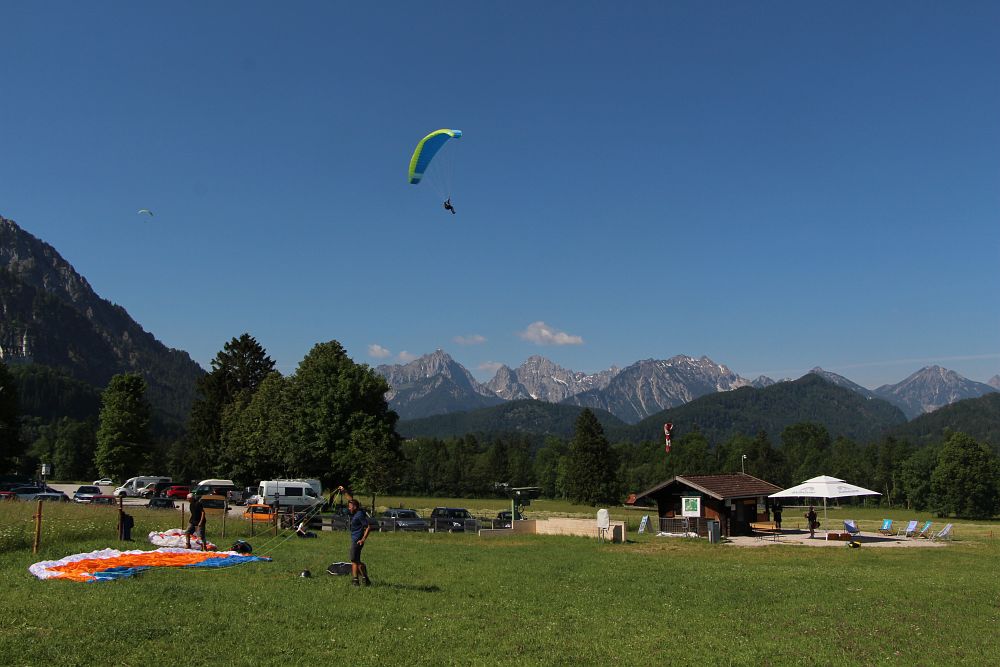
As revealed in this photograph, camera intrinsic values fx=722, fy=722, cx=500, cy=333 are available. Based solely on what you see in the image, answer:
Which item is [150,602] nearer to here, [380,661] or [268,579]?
[268,579]

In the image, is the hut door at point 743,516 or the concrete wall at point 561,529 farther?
the hut door at point 743,516

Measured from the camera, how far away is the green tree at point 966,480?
84.6 metres

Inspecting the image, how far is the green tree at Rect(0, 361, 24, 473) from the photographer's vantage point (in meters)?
62.4

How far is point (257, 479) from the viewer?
6381 centimetres

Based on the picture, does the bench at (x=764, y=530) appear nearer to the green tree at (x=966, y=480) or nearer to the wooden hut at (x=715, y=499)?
the wooden hut at (x=715, y=499)

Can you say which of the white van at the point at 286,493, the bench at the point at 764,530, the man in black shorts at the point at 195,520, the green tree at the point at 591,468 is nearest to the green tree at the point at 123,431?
the white van at the point at 286,493

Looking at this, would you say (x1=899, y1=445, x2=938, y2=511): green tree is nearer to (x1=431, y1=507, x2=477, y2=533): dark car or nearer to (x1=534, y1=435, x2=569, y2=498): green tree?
(x1=534, y1=435, x2=569, y2=498): green tree

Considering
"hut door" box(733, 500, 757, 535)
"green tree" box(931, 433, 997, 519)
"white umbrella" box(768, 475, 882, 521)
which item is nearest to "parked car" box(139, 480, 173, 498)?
"hut door" box(733, 500, 757, 535)

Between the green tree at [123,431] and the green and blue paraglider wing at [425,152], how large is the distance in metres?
51.5

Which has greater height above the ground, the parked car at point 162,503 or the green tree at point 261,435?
the green tree at point 261,435

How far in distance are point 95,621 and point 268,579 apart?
5.40 m

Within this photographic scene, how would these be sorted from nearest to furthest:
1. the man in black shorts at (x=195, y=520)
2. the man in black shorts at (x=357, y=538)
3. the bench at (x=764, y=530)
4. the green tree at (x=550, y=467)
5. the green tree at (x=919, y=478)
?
the man in black shorts at (x=357, y=538) → the man in black shorts at (x=195, y=520) → the bench at (x=764, y=530) → the green tree at (x=919, y=478) → the green tree at (x=550, y=467)

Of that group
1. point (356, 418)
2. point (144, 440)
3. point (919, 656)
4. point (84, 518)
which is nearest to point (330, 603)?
point (919, 656)

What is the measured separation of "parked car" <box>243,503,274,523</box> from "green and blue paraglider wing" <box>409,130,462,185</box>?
1760 centimetres
